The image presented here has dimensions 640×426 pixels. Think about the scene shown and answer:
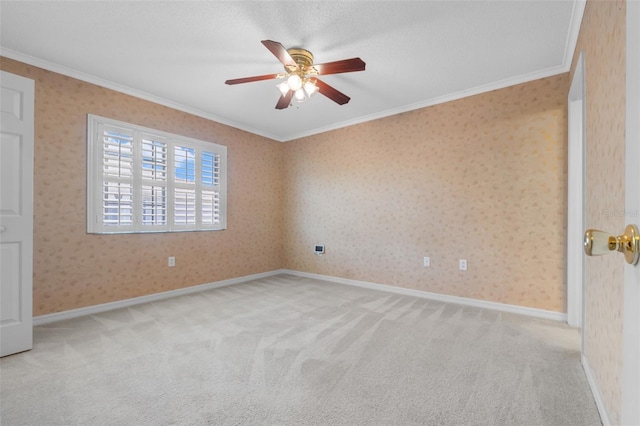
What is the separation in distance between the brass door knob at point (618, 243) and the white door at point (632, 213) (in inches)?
0.7

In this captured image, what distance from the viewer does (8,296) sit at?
215 centimetres

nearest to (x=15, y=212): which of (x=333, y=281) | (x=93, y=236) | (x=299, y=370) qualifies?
(x=93, y=236)

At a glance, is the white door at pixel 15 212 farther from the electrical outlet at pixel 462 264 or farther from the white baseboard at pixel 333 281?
the electrical outlet at pixel 462 264

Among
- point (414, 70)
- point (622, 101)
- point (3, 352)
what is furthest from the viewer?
point (414, 70)

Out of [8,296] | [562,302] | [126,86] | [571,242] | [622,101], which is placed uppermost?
[126,86]

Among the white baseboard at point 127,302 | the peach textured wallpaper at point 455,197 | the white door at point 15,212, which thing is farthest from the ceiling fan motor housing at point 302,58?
the white baseboard at point 127,302

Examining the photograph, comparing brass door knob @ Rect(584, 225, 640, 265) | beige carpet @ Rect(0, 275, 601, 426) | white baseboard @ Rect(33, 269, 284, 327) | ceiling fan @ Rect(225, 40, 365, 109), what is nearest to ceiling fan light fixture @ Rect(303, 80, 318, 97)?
ceiling fan @ Rect(225, 40, 365, 109)

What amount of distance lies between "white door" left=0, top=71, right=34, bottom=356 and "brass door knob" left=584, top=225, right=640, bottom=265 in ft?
10.5

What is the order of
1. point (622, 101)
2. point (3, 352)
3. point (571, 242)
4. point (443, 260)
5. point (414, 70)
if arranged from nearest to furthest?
point (622, 101) → point (3, 352) → point (571, 242) → point (414, 70) → point (443, 260)

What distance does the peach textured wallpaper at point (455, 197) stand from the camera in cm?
294

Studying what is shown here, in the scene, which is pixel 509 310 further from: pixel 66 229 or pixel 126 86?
pixel 126 86

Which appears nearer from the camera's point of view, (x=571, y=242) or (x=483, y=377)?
(x=483, y=377)

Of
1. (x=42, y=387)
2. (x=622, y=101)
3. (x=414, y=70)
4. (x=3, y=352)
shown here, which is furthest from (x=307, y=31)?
(x=3, y=352)

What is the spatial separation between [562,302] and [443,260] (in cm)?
115
